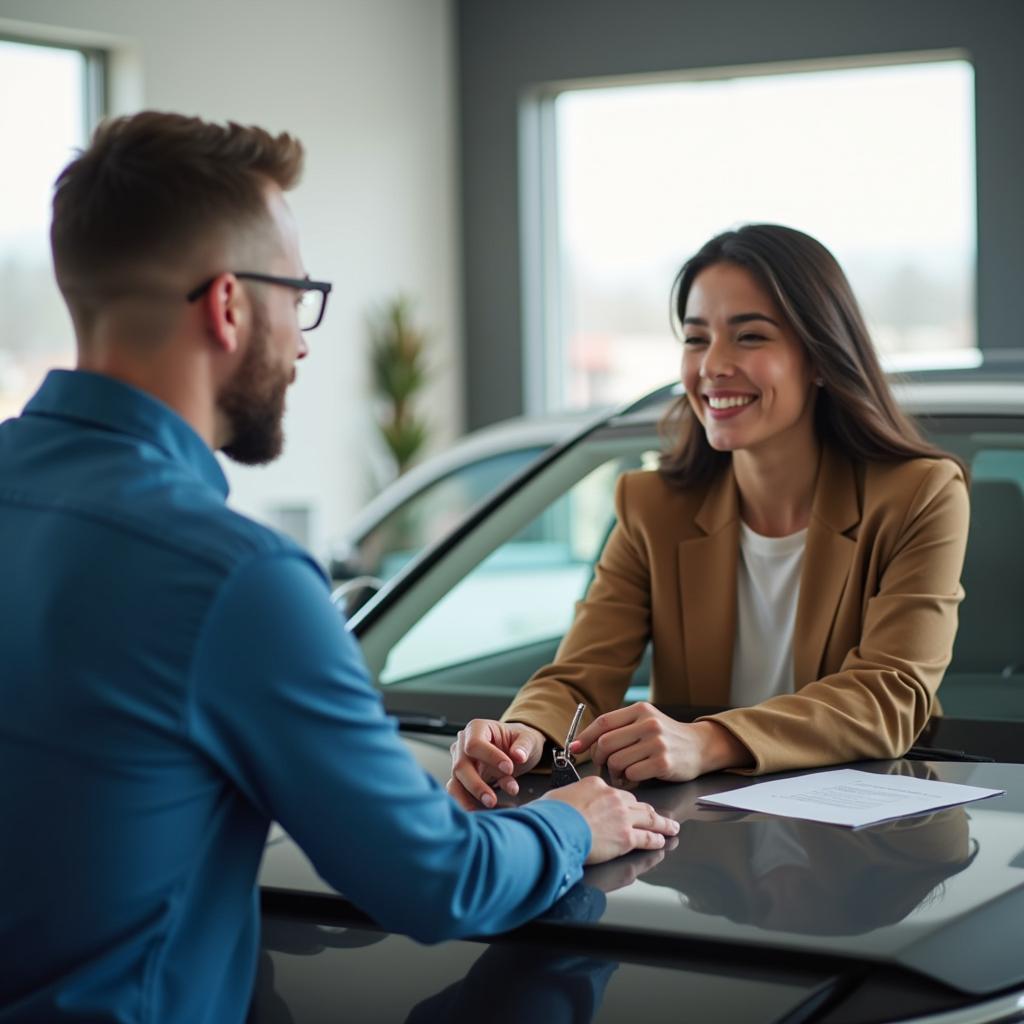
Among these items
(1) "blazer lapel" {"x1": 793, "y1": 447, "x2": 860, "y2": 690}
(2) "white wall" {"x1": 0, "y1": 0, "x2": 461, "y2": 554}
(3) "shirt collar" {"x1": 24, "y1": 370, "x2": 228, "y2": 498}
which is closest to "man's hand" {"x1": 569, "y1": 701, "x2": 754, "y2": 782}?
(1) "blazer lapel" {"x1": 793, "y1": 447, "x2": 860, "y2": 690}

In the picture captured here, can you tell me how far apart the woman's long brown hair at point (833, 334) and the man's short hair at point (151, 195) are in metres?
1.18

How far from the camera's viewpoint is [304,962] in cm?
133

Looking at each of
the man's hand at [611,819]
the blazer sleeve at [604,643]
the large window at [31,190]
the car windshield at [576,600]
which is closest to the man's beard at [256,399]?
the man's hand at [611,819]

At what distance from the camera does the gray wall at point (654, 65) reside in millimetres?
8555

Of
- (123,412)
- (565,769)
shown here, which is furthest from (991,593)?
(123,412)

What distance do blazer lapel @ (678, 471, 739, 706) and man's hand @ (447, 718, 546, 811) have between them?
44 cm

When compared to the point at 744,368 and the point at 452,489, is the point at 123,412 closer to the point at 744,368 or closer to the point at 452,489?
the point at 744,368

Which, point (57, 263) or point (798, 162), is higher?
point (798, 162)

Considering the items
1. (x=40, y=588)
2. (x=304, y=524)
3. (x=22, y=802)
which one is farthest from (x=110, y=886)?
(x=304, y=524)

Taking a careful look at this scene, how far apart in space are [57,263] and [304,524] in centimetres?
724

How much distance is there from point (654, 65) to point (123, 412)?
28.1ft

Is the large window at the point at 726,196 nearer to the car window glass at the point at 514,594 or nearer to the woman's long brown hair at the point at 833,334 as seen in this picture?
the car window glass at the point at 514,594

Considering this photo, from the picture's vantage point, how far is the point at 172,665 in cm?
106

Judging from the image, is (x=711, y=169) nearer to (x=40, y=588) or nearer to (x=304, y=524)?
(x=304, y=524)
